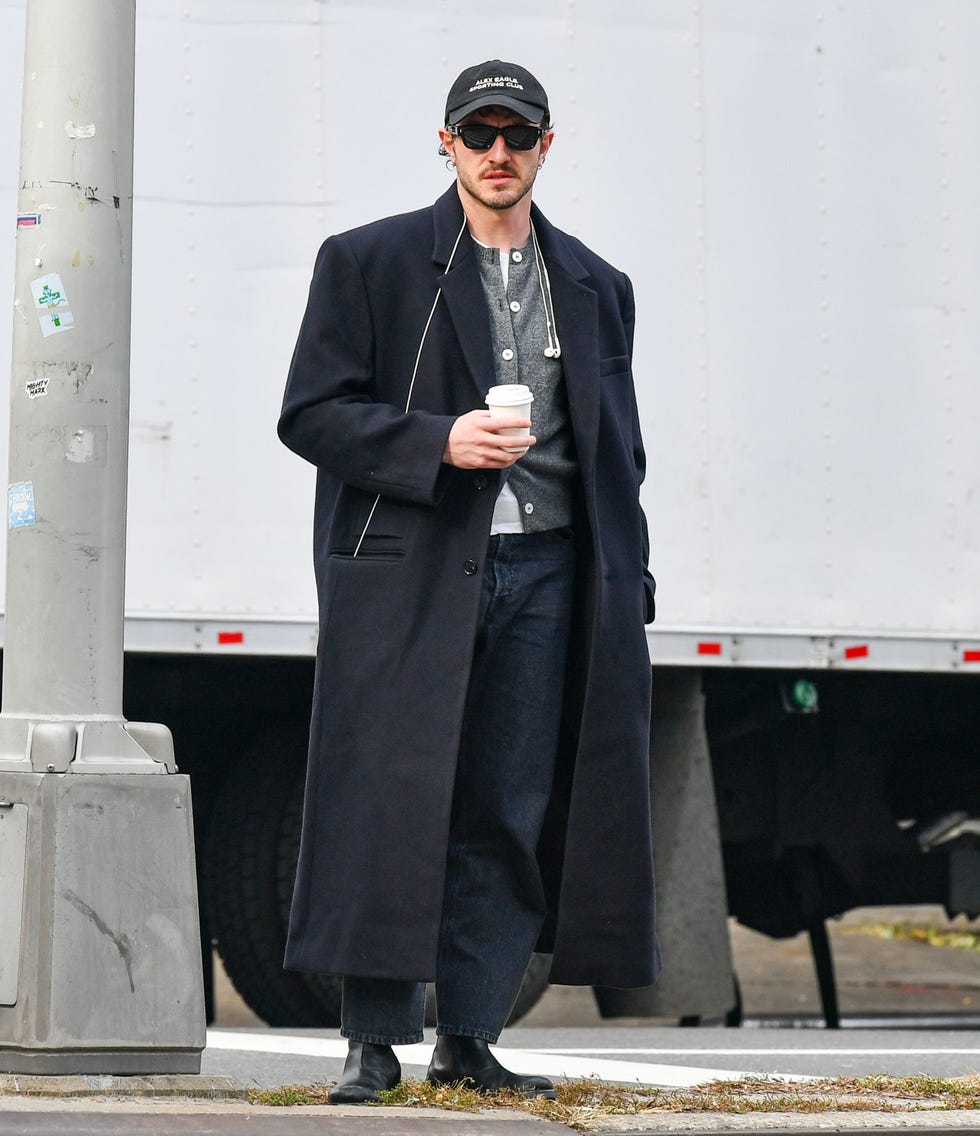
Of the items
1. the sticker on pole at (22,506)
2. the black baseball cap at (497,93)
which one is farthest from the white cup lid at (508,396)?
the sticker on pole at (22,506)

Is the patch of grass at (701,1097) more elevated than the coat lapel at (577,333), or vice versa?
the coat lapel at (577,333)

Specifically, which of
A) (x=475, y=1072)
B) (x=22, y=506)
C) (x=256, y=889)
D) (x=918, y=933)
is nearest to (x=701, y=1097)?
(x=475, y=1072)

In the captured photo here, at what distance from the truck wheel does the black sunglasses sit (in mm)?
3175

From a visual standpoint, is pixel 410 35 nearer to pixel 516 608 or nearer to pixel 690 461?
pixel 690 461

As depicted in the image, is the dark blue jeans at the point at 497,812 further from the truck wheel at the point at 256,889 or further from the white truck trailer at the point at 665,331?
the truck wheel at the point at 256,889

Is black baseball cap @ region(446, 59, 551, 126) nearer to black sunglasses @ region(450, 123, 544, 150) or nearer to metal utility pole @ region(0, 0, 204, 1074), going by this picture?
black sunglasses @ region(450, 123, 544, 150)

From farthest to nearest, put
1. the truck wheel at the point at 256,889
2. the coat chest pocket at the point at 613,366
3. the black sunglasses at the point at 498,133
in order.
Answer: the truck wheel at the point at 256,889 → the coat chest pocket at the point at 613,366 → the black sunglasses at the point at 498,133

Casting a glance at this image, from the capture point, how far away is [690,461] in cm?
600

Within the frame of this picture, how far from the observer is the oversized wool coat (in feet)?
10.8

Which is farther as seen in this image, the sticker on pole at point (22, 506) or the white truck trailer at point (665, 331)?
the white truck trailer at point (665, 331)

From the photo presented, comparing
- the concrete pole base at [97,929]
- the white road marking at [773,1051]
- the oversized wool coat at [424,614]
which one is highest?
the oversized wool coat at [424,614]

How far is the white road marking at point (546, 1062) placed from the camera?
421 cm

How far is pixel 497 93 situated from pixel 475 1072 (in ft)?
5.67

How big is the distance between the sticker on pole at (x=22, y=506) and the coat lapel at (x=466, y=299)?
0.80 metres
